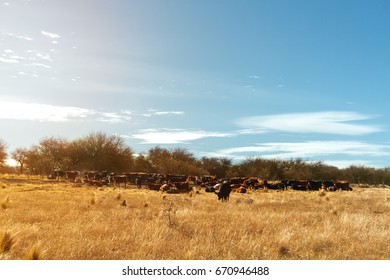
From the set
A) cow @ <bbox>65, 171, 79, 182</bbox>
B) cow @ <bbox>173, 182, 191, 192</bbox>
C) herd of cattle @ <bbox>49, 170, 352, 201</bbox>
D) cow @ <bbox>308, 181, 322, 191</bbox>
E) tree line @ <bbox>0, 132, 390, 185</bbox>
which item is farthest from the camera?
tree line @ <bbox>0, 132, 390, 185</bbox>

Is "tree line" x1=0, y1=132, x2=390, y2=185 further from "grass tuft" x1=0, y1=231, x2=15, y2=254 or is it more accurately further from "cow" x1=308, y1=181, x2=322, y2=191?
"grass tuft" x1=0, y1=231, x2=15, y2=254

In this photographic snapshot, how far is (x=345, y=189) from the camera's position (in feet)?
158

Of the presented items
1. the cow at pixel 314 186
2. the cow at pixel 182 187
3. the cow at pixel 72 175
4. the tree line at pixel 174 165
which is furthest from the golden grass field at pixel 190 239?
the tree line at pixel 174 165

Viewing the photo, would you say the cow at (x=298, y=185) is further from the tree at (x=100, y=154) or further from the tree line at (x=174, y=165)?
the tree at (x=100, y=154)

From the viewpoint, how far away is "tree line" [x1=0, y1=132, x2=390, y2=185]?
237 feet

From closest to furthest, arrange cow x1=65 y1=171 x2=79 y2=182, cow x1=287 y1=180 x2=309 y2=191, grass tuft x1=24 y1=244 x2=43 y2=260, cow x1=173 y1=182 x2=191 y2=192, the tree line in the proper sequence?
grass tuft x1=24 y1=244 x2=43 y2=260 → cow x1=173 y1=182 x2=191 y2=192 → cow x1=287 y1=180 x2=309 y2=191 → cow x1=65 y1=171 x2=79 y2=182 → the tree line

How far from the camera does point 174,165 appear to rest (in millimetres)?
72750

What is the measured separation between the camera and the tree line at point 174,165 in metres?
72.2

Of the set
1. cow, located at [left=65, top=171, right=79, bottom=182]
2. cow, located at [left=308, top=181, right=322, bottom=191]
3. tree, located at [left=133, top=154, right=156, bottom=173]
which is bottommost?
cow, located at [left=308, top=181, right=322, bottom=191]

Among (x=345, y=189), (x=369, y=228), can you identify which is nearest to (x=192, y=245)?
(x=369, y=228)

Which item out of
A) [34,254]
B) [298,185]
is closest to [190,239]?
[34,254]

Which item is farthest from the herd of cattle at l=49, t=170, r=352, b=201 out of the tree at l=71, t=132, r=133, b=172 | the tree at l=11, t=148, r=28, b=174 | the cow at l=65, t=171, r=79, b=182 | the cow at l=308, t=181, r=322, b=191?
the tree at l=11, t=148, r=28, b=174
